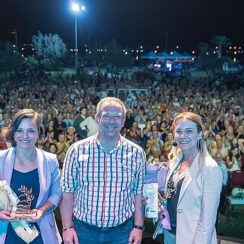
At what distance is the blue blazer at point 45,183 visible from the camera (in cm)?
260

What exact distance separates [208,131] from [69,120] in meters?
3.60

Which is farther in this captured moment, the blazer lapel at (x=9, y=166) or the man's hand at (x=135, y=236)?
the man's hand at (x=135, y=236)

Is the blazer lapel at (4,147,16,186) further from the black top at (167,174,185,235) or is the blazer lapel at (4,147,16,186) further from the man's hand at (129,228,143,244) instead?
the black top at (167,174,185,235)

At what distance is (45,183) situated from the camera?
2.62 meters

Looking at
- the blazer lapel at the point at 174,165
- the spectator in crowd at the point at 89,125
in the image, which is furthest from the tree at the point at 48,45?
the blazer lapel at the point at 174,165

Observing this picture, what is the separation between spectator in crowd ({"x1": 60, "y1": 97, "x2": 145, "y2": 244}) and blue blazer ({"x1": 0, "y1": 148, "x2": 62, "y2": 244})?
77 millimetres

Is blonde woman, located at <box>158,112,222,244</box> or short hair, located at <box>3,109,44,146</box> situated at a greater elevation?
short hair, located at <box>3,109,44,146</box>

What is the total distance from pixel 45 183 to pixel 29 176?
0.11 m

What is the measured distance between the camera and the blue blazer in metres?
2.60

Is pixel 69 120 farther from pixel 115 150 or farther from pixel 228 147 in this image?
pixel 115 150

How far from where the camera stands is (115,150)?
8.57 feet

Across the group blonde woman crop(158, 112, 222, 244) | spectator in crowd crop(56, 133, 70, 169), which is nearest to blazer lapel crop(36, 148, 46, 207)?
blonde woman crop(158, 112, 222, 244)

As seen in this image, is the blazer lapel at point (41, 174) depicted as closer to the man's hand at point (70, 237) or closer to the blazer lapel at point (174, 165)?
the man's hand at point (70, 237)

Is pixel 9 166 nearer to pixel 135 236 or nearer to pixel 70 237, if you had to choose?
pixel 70 237
